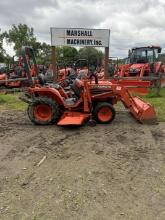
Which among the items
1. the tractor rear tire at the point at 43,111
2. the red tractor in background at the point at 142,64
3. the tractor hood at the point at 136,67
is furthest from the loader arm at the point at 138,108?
the tractor hood at the point at 136,67

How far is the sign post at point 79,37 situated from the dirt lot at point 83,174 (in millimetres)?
6377

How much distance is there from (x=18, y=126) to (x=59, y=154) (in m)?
2.66

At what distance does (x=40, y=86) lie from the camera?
8438mm

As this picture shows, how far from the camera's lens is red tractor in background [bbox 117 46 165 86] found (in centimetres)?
1594

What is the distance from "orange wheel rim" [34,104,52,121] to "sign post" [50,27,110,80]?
523cm

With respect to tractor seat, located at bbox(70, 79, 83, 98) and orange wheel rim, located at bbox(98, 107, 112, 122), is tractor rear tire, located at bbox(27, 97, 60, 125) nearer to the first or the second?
tractor seat, located at bbox(70, 79, 83, 98)

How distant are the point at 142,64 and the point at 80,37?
4.46 meters

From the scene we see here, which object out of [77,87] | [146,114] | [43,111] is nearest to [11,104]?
[43,111]

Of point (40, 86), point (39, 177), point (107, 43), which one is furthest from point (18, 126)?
point (107, 43)

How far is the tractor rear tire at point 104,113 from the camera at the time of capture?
806 cm

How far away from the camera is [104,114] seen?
8.14m

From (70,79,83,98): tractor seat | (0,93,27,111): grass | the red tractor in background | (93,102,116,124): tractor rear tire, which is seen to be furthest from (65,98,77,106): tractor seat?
the red tractor in background

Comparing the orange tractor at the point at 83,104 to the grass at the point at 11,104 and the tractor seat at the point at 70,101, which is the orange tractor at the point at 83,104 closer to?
the tractor seat at the point at 70,101

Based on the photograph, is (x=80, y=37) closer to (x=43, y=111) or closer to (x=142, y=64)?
(x=142, y=64)
